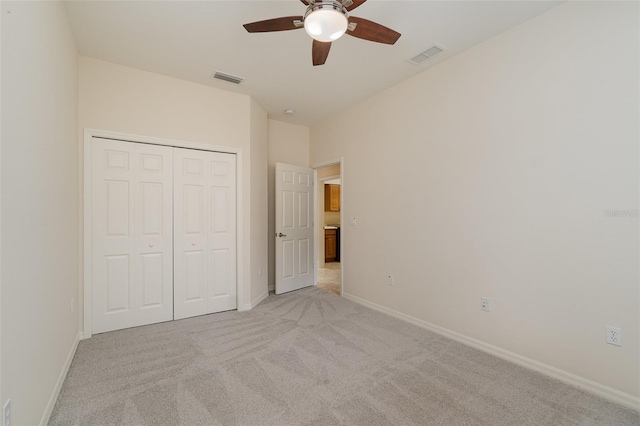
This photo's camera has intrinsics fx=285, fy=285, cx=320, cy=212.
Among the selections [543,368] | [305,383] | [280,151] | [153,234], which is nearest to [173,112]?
[153,234]

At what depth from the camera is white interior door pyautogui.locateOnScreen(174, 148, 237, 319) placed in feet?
10.9

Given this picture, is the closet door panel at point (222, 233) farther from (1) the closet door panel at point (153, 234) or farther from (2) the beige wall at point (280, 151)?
(2) the beige wall at point (280, 151)

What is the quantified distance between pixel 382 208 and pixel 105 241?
3.08 m

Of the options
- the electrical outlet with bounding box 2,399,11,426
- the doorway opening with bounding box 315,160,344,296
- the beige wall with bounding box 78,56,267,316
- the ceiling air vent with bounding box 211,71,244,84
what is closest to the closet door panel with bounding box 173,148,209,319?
the beige wall with bounding box 78,56,267,316

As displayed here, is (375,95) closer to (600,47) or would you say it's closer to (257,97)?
(257,97)

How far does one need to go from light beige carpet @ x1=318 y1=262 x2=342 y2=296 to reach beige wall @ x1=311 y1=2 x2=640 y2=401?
1.36 meters

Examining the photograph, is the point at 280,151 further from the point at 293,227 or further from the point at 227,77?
the point at 227,77

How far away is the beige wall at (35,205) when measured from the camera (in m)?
1.24

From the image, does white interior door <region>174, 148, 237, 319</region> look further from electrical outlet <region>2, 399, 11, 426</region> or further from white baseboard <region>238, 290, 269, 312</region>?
electrical outlet <region>2, 399, 11, 426</region>

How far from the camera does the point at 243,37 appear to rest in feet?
8.23

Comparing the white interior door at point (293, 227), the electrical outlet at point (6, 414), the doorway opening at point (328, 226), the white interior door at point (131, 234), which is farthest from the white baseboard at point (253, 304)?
the electrical outlet at point (6, 414)

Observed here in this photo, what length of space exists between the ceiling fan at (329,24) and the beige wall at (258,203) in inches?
81.0

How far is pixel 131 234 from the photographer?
305 centimetres

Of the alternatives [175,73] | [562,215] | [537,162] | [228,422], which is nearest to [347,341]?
[228,422]
